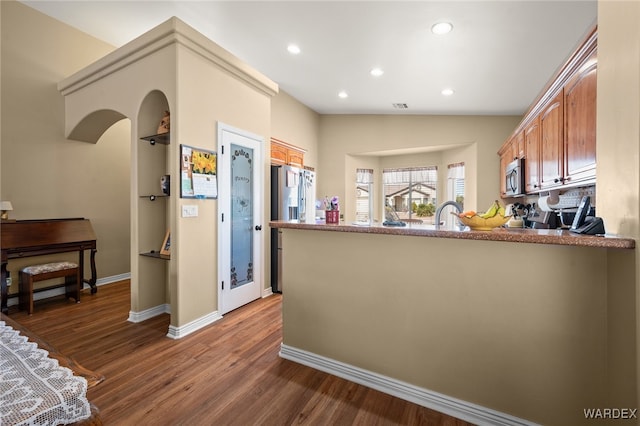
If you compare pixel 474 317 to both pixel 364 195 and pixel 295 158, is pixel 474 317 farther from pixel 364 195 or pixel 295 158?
pixel 364 195

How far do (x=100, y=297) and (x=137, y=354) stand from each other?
1.90 meters

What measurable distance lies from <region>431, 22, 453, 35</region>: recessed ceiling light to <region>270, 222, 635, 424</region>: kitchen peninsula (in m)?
2.22

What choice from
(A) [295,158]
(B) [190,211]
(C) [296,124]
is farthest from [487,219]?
(C) [296,124]

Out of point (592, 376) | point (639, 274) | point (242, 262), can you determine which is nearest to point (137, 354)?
point (242, 262)

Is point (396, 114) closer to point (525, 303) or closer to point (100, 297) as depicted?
point (525, 303)

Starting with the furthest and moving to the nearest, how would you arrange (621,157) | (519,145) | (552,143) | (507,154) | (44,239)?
1. (507,154)
2. (519,145)
3. (44,239)
4. (552,143)
5. (621,157)

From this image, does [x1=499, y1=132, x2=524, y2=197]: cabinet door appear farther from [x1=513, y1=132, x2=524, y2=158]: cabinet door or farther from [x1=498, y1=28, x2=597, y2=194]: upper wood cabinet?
[x1=498, y1=28, x2=597, y2=194]: upper wood cabinet

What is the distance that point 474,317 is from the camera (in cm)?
163

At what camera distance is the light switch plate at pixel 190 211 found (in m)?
2.69

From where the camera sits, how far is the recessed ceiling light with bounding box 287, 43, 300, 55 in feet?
11.2

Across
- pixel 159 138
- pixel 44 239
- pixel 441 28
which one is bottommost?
pixel 44 239

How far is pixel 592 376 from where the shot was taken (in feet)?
4.61

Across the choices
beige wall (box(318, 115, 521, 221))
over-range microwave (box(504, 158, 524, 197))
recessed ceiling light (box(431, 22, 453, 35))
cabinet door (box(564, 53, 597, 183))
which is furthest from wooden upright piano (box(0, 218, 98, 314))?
over-range microwave (box(504, 158, 524, 197))

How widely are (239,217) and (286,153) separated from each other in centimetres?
209
